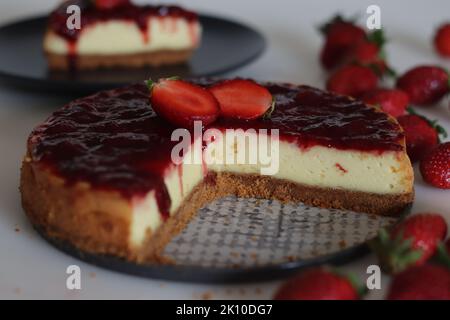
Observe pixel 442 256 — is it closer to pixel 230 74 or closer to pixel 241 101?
pixel 241 101

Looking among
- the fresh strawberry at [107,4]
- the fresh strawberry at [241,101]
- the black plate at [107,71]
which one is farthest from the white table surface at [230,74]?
the fresh strawberry at [241,101]

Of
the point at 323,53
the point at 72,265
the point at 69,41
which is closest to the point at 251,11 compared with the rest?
the point at 323,53

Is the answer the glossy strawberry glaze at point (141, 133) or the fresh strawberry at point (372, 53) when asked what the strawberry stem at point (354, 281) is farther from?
the fresh strawberry at point (372, 53)

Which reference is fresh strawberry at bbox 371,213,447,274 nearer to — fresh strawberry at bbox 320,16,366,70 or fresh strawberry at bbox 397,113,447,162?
fresh strawberry at bbox 397,113,447,162

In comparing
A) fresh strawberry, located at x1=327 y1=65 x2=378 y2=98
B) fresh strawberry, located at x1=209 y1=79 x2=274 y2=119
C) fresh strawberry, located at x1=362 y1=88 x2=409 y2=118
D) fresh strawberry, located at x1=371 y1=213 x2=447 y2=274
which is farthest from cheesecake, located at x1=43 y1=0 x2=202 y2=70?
fresh strawberry, located at x1=371 y1=213 x2=447 y2=274

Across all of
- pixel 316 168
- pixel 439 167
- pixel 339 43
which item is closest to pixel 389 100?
pixel 439 167

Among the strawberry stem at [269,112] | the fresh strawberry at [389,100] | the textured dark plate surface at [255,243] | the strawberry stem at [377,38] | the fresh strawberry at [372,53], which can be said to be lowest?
the textured dark plate surface at [255,243]

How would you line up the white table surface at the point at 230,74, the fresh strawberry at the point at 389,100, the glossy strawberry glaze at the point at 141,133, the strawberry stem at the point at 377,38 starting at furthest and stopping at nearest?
the strawberry stem at the point at 377,38 < the fresh strawberry at the point at 389,100 < the glossy strawberry glaze at the point at 141,133 < the white table surface at the point at 230,74

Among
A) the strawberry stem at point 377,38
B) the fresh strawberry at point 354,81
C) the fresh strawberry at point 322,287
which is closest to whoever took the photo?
the fresh strawberry at point 322,287
